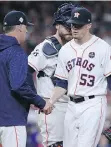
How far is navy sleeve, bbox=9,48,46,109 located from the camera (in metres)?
5.42

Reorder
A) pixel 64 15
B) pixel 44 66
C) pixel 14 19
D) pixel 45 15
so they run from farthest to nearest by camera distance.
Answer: pixel 45 15, pixel 64 15, pixel 44 66, pixel 14 19

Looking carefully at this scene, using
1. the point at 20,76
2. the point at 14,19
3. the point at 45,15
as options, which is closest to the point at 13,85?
the point at 20,76

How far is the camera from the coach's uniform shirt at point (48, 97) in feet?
21.4

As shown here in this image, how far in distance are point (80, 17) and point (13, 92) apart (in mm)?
1197

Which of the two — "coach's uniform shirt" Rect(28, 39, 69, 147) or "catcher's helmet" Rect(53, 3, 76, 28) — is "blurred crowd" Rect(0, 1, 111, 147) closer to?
"catcher's helmet" Rect(53, 3, 76, 28)

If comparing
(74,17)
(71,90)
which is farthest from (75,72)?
(74,17)

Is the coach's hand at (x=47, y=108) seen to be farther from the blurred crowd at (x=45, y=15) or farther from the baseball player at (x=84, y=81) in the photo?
the blurred crowd at (x=45, y=15)

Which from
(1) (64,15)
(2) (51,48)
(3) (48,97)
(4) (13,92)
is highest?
(1) (64,15)

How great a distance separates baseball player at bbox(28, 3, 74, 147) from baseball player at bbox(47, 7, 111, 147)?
0.32m

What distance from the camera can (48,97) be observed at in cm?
658

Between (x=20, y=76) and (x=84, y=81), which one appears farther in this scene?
(x=84, y=81)

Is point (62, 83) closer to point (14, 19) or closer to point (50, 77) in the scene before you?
point (50, 77)

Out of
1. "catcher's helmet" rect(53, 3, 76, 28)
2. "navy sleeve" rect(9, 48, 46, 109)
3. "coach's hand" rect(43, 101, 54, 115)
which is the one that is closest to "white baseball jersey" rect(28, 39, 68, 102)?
"catcher's helmet" rect(53, 3, 76, 28)

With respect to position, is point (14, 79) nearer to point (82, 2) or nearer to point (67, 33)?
point (67, 33)
